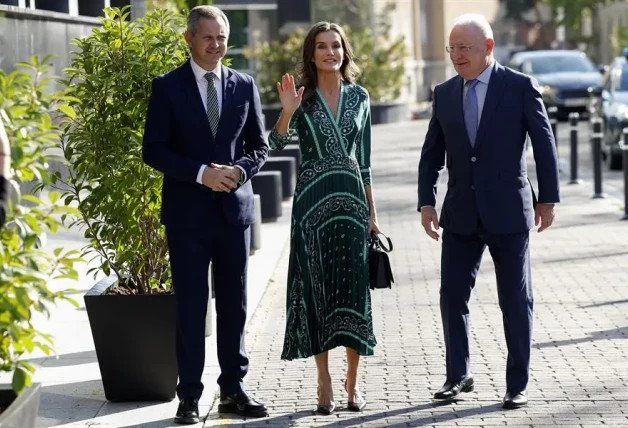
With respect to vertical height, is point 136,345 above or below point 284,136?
A: below

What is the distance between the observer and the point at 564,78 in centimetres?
3706

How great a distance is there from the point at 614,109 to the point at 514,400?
1677 cm

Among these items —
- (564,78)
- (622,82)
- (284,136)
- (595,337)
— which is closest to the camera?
(284,136)

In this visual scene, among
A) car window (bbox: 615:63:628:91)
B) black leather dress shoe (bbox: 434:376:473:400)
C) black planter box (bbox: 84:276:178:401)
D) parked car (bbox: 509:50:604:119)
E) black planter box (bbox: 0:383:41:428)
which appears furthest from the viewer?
parked car (bbox: 509:50:604:119)

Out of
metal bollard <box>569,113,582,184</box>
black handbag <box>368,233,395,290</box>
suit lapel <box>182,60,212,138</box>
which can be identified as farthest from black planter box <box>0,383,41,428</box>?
metal bollard <box>569,113,582,184</box>

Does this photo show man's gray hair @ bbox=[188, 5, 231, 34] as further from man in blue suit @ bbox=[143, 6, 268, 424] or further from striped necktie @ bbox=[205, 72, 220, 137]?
striped necktie @ bbox=[205, 72, 220, 137]

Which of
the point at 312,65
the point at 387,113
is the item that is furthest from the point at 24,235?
the point at 387,113

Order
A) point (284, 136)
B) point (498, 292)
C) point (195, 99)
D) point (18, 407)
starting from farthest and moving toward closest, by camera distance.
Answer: point (498, 292)
point (284, 136)
point (195, 99)
point (18, 407)

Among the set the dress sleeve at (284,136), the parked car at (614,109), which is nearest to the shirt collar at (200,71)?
the dress sleeve at (284,136)

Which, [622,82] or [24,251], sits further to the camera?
[622,82]

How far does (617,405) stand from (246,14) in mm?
32108

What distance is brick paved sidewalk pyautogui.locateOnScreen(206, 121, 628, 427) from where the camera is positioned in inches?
277

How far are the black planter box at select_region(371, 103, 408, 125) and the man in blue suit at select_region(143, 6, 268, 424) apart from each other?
3111 cm

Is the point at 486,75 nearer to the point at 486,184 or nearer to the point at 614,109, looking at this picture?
the point at 486,184
